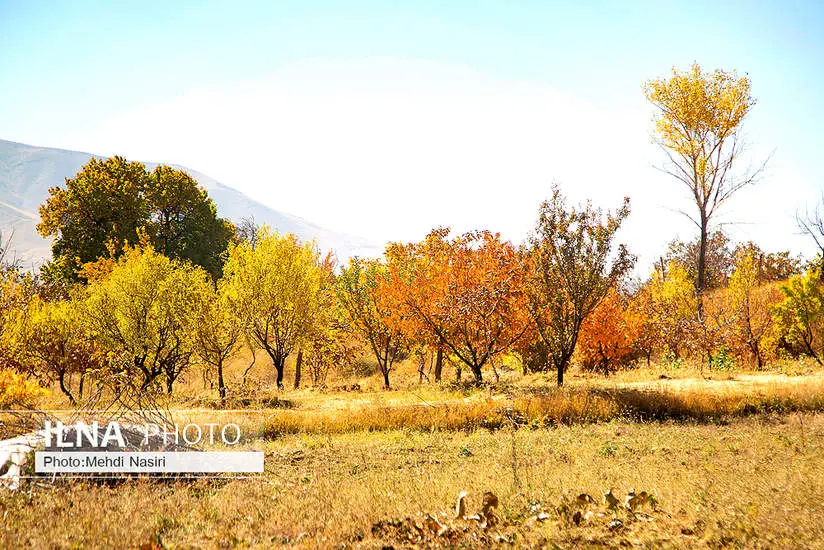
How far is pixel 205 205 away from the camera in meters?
42.2

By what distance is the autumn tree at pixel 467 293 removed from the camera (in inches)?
786

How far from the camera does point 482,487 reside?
27.5ft

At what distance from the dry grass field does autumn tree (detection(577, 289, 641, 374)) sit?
28.3 ft

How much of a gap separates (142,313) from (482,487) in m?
20.3

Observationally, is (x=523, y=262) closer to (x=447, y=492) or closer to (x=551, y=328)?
(x=551, y=328)

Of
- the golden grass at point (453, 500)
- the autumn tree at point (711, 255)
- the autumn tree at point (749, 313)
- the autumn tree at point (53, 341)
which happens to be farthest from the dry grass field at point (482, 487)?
the autumn tree at point (711, 255)

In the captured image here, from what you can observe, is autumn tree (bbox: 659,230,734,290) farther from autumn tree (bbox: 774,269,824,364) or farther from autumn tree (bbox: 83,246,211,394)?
autumn tree (bbox: 83,246,211,394)

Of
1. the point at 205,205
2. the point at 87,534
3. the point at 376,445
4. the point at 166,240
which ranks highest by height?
the point at 205,205

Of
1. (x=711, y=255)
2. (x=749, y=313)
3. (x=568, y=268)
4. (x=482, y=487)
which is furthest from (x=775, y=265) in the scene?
(x=482, y=487)

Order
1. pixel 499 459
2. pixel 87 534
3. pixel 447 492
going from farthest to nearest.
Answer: pixel 499 459
pixel 447 492
pixel 87 534

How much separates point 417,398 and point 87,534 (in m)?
14.2

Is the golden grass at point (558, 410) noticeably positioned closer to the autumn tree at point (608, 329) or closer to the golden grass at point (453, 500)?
the golden grass at point (453, 500)

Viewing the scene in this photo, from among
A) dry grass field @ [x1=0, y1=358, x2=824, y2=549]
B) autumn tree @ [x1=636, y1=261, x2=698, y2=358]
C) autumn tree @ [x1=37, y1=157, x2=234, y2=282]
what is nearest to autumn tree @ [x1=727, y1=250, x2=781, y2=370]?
autumn tree @ [x1=636, y1=261, x2=698, y2=358]

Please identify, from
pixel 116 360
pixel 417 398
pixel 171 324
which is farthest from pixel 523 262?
pixel 116 360
